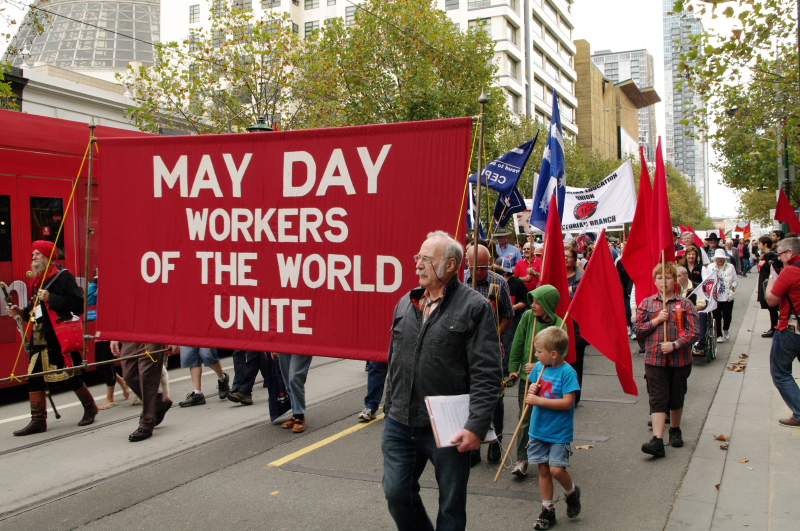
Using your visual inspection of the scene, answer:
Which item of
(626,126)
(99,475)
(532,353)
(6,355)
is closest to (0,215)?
(6,355)

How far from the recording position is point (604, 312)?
205 inches

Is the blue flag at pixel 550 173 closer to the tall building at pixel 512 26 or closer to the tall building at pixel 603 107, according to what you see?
the tall building at pixel 512 26

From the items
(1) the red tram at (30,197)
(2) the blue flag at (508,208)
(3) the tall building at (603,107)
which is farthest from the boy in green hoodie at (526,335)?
(3) the tall building at (603,107)

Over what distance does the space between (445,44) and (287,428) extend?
64.0 feet

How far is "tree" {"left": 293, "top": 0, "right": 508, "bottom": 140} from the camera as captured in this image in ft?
75.0

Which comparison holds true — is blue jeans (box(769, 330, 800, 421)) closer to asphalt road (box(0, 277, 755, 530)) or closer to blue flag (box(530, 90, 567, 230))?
asphalt road (box(0, 277, 755, 530))

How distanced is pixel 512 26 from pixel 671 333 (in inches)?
2254

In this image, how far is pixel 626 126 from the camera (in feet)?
358

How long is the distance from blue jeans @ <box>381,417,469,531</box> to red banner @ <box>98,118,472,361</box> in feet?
2.08

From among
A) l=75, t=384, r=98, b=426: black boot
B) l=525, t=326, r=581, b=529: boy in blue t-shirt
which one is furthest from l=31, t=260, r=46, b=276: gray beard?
l=525, t=326, r=581, b=529: boy in blue t-shirt

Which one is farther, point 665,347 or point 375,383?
point 375,383

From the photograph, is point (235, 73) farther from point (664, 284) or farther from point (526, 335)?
point (664, 284)

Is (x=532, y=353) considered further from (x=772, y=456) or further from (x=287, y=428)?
(x=287, y=428)

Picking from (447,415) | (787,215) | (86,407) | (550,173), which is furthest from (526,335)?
(787,215)
